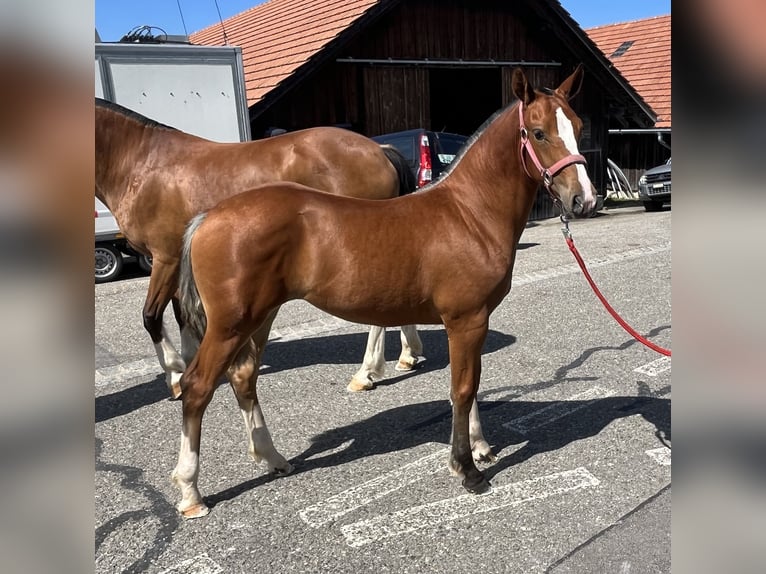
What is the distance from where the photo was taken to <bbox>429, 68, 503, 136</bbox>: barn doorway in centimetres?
1708

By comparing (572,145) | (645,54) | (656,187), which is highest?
(645,54)

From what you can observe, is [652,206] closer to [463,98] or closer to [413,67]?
[463,98]

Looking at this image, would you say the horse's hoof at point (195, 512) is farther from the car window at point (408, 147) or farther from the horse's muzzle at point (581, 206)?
the car window at point (408, 147)

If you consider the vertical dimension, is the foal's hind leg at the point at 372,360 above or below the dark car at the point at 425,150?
below

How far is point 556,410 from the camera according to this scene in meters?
4.26

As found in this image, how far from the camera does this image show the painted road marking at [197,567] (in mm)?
2658

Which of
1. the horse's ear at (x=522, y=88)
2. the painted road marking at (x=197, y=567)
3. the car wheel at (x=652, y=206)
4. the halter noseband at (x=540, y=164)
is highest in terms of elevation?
the horse's ear at (x=522, y=88)

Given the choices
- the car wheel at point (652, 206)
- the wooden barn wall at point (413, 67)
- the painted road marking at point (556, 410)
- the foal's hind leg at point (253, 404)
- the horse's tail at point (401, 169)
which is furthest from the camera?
the car wheel at point (652, 206)

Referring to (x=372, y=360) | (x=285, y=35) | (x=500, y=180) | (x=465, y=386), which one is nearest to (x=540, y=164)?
(x=500, y=180)

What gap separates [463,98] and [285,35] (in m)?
6.33

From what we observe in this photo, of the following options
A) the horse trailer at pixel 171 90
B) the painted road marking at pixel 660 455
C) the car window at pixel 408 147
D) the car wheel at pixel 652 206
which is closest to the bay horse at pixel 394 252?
the painted road marking at pixel 660 455

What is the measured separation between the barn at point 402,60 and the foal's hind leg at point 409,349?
24.9 feet
